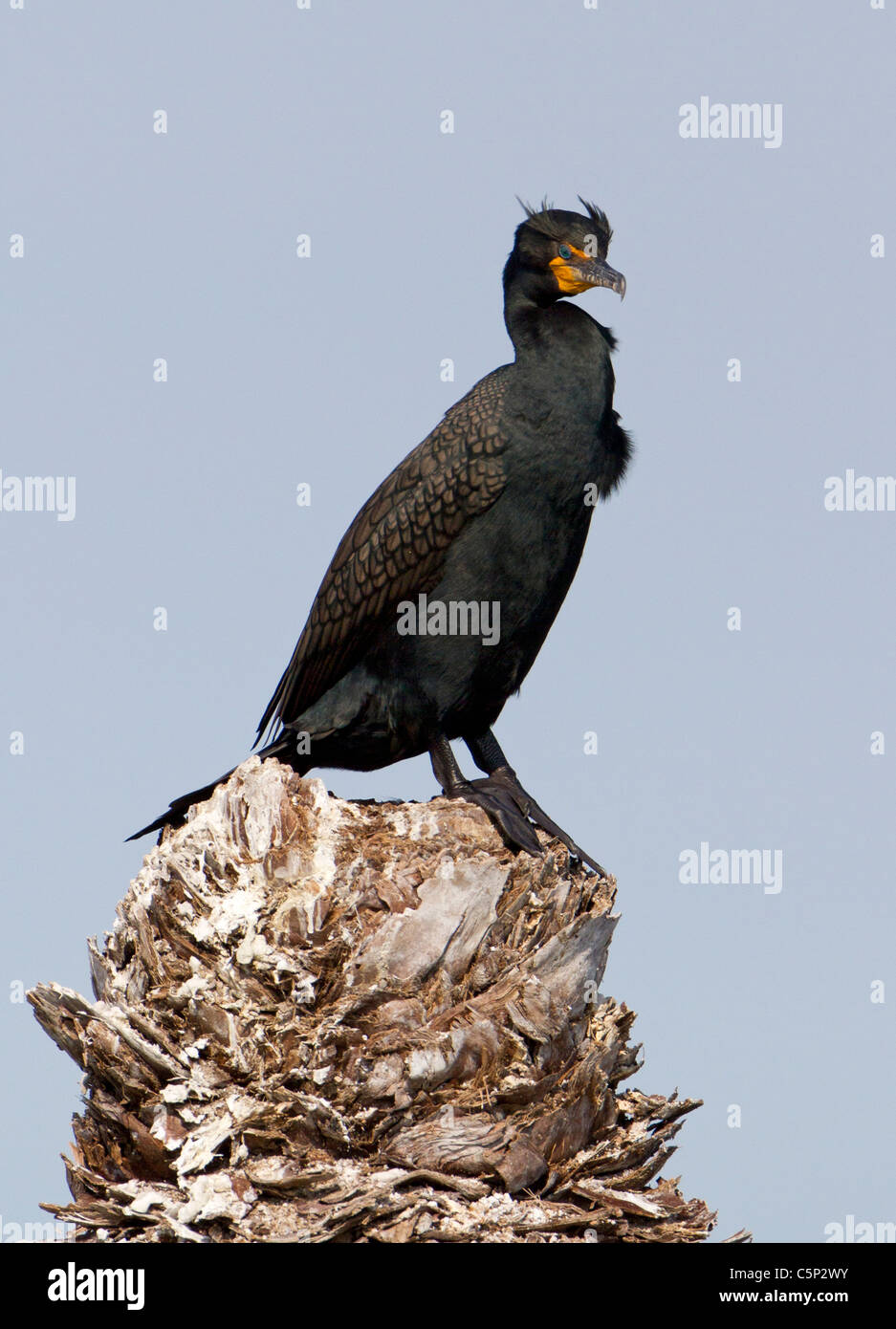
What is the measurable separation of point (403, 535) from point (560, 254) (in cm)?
189

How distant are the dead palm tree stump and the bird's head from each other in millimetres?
3459

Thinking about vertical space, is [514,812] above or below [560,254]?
below

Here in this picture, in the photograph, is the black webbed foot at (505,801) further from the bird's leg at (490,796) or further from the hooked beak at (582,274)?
the hooked beak at (582,274)

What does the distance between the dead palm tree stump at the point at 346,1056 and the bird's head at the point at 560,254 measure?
3459 mm

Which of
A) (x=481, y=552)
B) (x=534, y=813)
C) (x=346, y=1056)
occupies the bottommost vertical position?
(x=346, y=1056)

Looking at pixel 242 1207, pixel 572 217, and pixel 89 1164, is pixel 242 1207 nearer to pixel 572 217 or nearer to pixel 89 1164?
pixel 89 1164

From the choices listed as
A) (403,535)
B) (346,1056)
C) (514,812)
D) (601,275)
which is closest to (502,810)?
(514,812)

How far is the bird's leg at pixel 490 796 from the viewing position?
324 inches

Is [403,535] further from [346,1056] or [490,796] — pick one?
[346,1056]

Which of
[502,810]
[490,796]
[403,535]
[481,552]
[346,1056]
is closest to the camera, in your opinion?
[346,1056]

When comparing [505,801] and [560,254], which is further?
[560,254]

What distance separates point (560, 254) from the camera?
29.8ft
